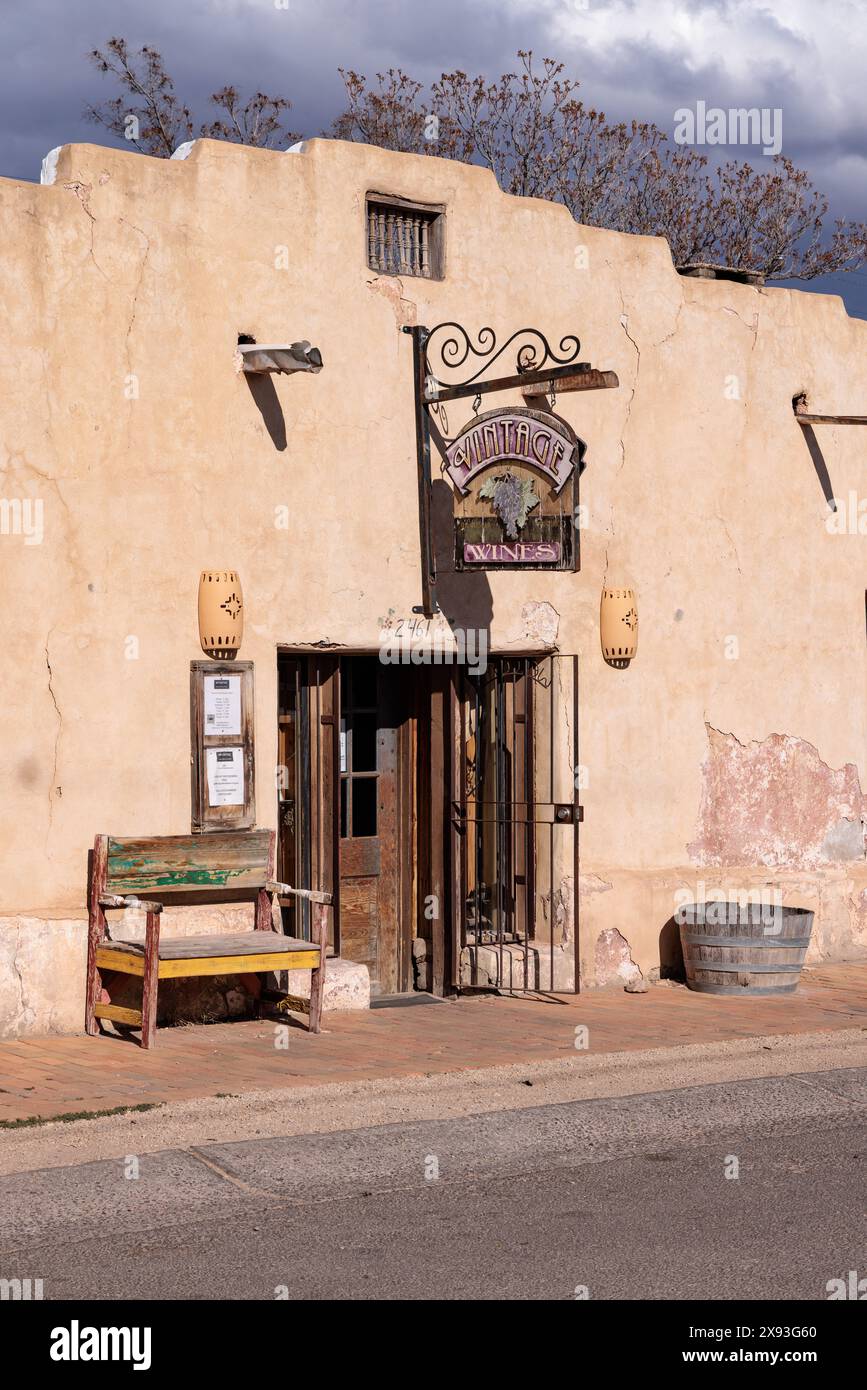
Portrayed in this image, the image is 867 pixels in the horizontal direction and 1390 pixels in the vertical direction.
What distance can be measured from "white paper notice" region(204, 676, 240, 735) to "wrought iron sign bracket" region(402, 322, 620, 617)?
1.44m

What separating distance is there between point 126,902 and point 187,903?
2.51 ft

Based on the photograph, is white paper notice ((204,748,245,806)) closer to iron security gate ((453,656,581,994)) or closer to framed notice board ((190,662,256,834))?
framed notice board ((190,662,256,834))

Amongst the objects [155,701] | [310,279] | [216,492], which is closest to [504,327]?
[310,279]

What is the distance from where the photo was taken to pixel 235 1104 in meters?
7.79

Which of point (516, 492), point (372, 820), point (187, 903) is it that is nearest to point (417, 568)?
point (516, 492)

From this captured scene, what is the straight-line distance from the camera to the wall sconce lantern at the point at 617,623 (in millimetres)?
11648

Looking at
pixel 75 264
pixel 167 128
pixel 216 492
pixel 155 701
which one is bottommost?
pixel 155 701

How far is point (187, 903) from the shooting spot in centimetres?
984

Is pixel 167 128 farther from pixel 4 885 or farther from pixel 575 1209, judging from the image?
pixel 575 1209

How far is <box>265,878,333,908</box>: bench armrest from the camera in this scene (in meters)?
9.48

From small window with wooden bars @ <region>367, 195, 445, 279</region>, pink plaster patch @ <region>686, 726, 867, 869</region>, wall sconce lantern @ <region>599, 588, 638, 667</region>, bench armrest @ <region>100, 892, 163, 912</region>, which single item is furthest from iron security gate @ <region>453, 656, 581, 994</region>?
bench armrest @ <region>100, 892, 163, 912</region>

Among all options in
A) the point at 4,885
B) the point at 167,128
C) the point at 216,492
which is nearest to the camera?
the point at 4,885

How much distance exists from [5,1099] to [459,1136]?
6.78ft

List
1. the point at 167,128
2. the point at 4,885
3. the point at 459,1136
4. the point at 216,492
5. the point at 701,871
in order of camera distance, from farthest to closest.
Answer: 1. the point at 167,128
2. the point at 701,871
3. the point at 216,492
4. the point at 4,885
5. the point at 459,1136
